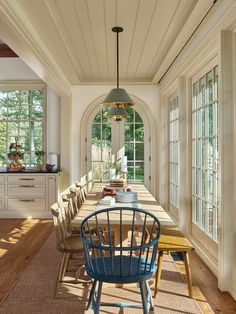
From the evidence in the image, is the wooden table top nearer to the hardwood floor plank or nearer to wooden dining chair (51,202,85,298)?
wooden dining chair (51,202,85,298)

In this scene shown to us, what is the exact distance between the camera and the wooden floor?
273 cm

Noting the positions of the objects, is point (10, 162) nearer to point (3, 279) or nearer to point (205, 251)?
point (3, 279)

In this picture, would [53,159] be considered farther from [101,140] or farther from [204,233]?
[204,233]

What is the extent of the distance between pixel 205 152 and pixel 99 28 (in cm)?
198

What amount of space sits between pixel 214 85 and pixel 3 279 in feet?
9.99

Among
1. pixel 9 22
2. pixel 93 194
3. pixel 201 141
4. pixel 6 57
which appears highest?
pixel 6 57

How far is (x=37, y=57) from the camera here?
13.4ft

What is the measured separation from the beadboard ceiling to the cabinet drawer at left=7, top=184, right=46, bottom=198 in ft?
7.28

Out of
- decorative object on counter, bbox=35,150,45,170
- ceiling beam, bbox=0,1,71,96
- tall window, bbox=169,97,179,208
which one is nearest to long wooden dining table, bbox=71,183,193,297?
ceiling beam, bbox=0,1,71,96

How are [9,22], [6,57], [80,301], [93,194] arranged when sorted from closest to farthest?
[80,301] < [9,22] < [93,194] < [6,57]

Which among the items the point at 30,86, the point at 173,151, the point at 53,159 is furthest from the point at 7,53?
the point at 173,151

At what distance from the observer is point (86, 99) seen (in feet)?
21.6

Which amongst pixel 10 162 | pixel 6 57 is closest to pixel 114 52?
pixel 6 57

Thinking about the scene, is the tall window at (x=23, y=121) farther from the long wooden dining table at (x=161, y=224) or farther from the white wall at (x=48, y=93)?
the long wooden dining table at (x=161, y=224)
